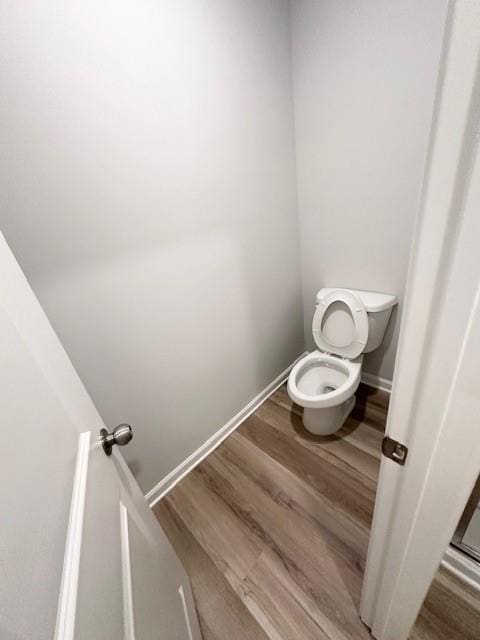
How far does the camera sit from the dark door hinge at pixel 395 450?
464mm

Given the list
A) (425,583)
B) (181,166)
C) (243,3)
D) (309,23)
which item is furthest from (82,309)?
(309,23)

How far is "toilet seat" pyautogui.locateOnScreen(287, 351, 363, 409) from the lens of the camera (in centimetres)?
128

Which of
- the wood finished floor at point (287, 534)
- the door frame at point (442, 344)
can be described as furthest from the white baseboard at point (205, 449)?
the door frame at point (442, 344)

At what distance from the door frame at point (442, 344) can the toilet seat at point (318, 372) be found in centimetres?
67

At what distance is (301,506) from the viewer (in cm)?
123

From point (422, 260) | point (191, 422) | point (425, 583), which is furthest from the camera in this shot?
point (191, 422)

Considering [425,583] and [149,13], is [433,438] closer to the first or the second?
[425,583]

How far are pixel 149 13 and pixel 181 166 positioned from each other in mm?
461

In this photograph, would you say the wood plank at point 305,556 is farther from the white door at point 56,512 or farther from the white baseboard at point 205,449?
the white door at point 56,512

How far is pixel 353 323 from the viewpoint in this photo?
1487 mm

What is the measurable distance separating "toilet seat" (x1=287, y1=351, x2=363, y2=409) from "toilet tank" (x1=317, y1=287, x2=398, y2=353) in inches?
5.9

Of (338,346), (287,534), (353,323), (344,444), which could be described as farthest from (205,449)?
(353,323)

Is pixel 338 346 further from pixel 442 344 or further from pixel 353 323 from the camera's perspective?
pixel 442 344

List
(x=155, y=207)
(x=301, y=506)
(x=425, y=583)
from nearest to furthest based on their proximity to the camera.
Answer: (x=425, y=583) < (x=155, y=207) < (x=301, y=506)
